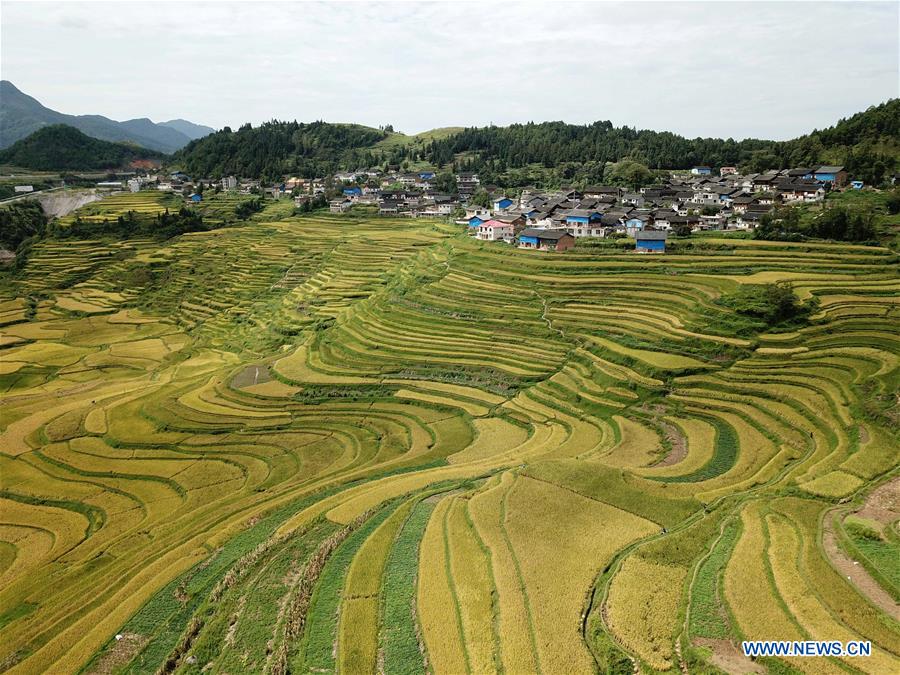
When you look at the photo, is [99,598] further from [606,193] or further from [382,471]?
[606,193]

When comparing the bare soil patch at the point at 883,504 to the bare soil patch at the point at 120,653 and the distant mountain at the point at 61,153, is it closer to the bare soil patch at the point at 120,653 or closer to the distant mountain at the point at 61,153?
the bare soil patch at the point at 120,653

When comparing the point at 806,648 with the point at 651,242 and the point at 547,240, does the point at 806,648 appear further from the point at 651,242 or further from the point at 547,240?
the point at 547,240

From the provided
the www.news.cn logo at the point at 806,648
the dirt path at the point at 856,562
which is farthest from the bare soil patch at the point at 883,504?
the www.news.cn logo at the point at 806,648

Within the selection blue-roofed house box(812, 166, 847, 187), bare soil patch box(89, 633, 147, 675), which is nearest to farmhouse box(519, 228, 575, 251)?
blue-roofed house box(812, 166, 847, 187)

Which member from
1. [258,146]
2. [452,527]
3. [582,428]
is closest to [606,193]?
[582,428]

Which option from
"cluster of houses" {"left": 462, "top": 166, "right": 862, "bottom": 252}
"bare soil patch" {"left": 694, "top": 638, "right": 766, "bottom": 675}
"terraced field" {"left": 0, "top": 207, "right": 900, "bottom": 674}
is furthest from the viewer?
"cluster of houses" {"left": 462, "top": 166, "right": 862, "bottom": 252}

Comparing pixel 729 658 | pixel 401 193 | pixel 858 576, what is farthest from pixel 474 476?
pixel 401 193

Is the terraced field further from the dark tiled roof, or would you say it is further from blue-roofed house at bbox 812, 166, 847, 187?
blue-roofed house at bbox 812, 166, 847, 187

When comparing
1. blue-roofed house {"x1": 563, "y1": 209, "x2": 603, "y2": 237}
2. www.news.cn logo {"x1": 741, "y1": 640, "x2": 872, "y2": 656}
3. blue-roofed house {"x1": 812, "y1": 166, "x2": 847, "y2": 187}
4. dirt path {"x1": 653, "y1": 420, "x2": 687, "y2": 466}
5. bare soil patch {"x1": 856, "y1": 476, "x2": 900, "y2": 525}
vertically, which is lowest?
dirt path {"x1": 653, "y1": 420, "x2": 687, "y2": 466}
